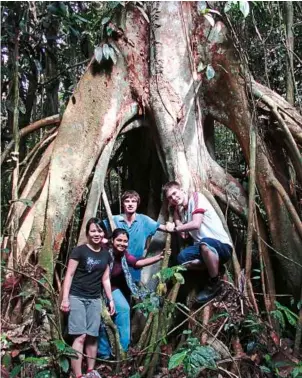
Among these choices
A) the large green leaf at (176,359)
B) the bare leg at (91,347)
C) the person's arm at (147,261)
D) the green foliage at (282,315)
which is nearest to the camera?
the large green leaf at (176,359)

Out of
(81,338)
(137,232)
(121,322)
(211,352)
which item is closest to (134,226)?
(137,232)

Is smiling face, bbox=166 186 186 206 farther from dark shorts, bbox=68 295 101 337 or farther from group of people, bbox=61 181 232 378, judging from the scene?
dark shorts, bbox=68 295 101 337

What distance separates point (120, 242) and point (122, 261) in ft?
0.64

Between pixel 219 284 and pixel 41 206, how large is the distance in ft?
4.91

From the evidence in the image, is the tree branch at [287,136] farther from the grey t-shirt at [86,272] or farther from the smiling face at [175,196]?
the grey t-shirt at [86,272]

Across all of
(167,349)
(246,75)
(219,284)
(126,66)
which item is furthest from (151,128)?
(167,349)

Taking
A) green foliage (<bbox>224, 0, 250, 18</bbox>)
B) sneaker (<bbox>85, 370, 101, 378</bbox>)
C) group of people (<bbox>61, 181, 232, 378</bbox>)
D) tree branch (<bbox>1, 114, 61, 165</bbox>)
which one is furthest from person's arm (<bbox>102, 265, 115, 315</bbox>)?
green foliage (<bbox>224, 0, 250, 18</bbox>)

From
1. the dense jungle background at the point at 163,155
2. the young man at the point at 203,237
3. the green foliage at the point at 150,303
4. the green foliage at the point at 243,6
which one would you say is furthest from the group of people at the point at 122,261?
the green foliage at the point at 243,6

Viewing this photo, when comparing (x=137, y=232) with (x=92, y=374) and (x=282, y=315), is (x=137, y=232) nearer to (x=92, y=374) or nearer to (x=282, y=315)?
(x=92, y=374)

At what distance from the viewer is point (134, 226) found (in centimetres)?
420

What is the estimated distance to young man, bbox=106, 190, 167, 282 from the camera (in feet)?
13.5

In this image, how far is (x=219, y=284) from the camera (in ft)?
13.0

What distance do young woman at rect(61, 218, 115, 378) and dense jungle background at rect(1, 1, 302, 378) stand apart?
169 mm

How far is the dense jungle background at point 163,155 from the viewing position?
139 inches
